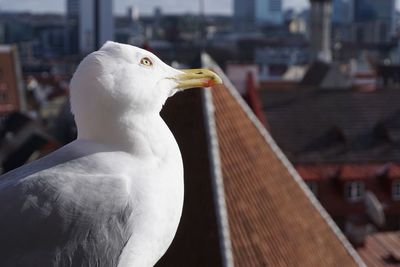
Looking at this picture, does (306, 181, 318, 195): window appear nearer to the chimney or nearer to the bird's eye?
the bird's eye

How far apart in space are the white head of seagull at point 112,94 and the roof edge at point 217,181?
5626 millimetres

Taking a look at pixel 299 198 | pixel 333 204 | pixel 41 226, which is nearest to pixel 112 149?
pixel 41 226

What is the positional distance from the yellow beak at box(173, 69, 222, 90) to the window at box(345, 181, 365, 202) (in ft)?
75.3

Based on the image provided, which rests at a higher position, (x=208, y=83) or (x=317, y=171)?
(x=208, y=83)

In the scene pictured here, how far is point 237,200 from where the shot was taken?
8969 mm

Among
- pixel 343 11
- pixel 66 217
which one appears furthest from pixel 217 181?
pixel 343 11

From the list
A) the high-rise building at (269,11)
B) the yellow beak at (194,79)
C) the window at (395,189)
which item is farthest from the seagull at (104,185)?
the high-rise building at (269,11)

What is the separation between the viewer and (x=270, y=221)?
29.9 feet

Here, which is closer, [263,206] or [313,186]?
[263,206]

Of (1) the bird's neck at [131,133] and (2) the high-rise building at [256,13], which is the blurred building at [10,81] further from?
(2) the high-rise building at [256,13]

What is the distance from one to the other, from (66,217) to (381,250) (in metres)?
13.6

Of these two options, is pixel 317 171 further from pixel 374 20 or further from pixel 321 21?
pixel 374 20

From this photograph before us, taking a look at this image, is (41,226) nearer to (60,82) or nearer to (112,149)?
(112,149)

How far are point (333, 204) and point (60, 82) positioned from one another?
133 feet
